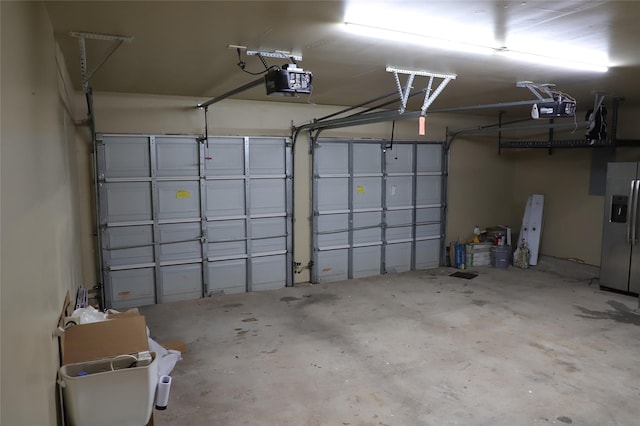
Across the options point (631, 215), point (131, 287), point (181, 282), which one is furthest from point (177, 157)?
point (631, 215)

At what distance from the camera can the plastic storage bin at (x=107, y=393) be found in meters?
2.44

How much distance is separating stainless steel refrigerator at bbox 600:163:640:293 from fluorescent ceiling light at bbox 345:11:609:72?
2730 millimetres

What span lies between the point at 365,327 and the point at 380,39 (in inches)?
123

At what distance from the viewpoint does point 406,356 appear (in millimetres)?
4324

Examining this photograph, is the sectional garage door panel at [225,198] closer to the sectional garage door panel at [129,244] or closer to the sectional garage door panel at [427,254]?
the sectional garage door panel at [129,244]

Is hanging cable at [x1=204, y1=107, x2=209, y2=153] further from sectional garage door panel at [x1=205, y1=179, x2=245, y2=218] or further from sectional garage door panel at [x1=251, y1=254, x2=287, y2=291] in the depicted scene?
sectional garage door panel at [x1=251, y1=254, x2=287, y2=291]

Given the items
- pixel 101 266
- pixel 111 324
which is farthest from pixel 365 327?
pixel 101 266

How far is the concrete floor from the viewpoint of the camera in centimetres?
338

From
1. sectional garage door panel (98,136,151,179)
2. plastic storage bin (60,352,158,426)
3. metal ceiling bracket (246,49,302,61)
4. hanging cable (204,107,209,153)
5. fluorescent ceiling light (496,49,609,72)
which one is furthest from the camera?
hanging cable (204,107,209,153)

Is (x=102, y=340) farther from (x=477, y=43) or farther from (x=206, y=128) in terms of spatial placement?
(x=206, y=128)

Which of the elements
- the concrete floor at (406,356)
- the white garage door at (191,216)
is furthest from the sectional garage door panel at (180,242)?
the concrete floor at (406,356)

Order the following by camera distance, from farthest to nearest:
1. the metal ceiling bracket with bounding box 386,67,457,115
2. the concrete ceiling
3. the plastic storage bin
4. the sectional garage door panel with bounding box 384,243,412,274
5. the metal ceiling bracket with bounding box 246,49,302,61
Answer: the sectional garage door panel with bounding box 384,243,412,274 → the metal ceiling bracket with bounding box 386,67,457,115 → the metal ceiling bracket with bounding box 246,49,302,61 → the concrete ceiling → the plastic storage bin

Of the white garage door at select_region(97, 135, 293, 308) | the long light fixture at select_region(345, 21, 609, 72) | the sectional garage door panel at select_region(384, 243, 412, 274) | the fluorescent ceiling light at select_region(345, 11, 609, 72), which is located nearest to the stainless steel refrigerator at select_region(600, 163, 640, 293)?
the long light fixture at select_region(345, 21, 609, 72)

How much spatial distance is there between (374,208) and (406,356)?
3.35 metres
